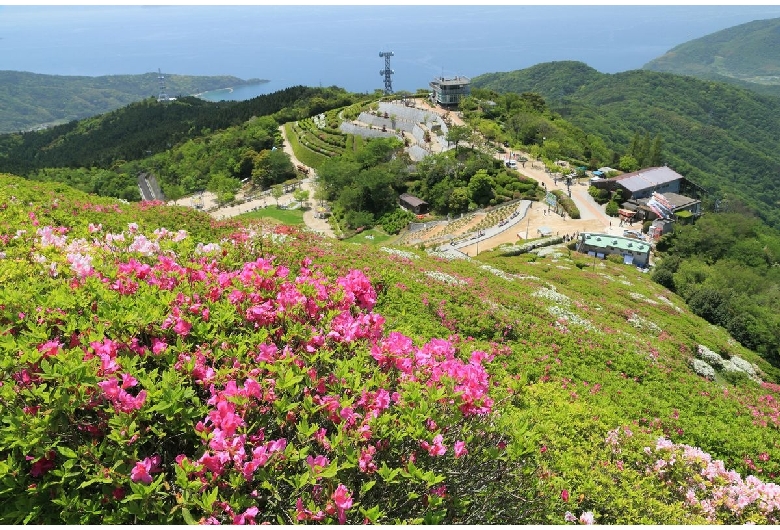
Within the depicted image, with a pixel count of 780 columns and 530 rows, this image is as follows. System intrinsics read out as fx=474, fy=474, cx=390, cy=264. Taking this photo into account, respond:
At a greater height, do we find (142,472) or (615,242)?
(142,472)

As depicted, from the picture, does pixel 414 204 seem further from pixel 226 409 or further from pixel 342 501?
pixel 342 501

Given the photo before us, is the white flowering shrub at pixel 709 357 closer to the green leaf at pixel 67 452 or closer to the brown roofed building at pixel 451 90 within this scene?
the green leaf at pixel 67 452

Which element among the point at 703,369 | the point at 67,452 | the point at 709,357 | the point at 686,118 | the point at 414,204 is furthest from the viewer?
the point at 686,118

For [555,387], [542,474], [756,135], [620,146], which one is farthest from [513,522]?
[756,135]

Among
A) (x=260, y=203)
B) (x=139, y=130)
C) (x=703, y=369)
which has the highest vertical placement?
(x=139, y=130)

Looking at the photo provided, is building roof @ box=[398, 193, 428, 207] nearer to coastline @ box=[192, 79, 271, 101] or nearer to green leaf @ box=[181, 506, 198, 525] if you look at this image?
green leaf @ box=[181, 506, 198, 525]

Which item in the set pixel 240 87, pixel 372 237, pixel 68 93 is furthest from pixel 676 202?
pixel 68 93
